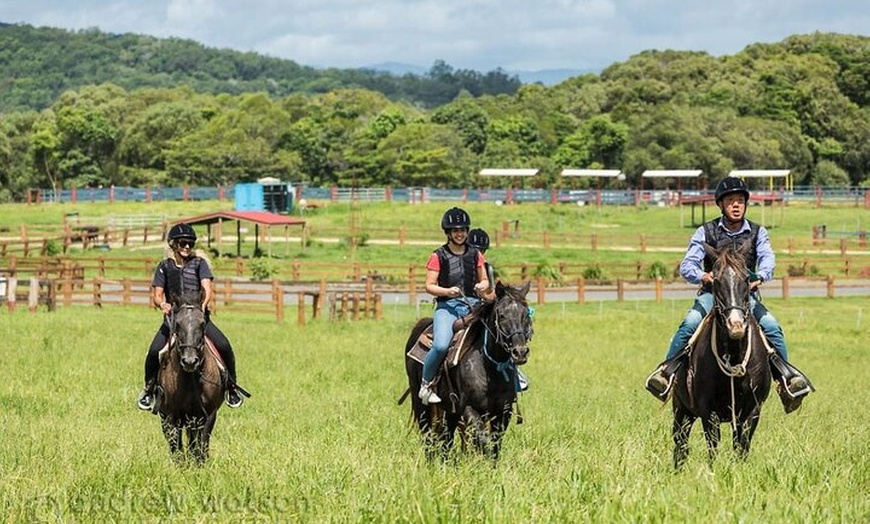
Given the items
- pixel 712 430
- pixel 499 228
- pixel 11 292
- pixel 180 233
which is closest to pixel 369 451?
pixel 180 233

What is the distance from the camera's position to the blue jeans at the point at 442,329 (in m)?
10.7

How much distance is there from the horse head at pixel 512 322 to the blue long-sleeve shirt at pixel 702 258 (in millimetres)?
1355

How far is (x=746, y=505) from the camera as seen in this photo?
6.59m

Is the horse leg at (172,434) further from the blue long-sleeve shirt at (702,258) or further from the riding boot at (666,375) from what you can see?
the blue long-sleeve shirt at (702,258)

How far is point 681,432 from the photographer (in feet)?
33.2

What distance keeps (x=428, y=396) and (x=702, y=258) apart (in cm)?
279

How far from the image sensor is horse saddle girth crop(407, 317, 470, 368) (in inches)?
409

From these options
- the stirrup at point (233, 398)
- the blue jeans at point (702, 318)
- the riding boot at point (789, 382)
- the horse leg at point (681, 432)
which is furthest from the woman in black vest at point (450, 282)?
the riding boot at point (789, 382)

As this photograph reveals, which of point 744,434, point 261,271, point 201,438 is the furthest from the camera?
point 261,271

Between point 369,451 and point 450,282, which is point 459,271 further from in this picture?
point 369,451

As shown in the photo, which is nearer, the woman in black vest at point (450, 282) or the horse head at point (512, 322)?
the horse head at point (512, 322)

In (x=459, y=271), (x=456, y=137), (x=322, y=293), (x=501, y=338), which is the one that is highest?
(x=456, y=137)

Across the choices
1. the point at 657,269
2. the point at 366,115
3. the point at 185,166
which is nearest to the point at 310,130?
the point at 185,166

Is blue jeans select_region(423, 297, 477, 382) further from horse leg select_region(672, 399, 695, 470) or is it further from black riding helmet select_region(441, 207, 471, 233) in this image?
horse leg select_region(672, 399, 695, 470)
